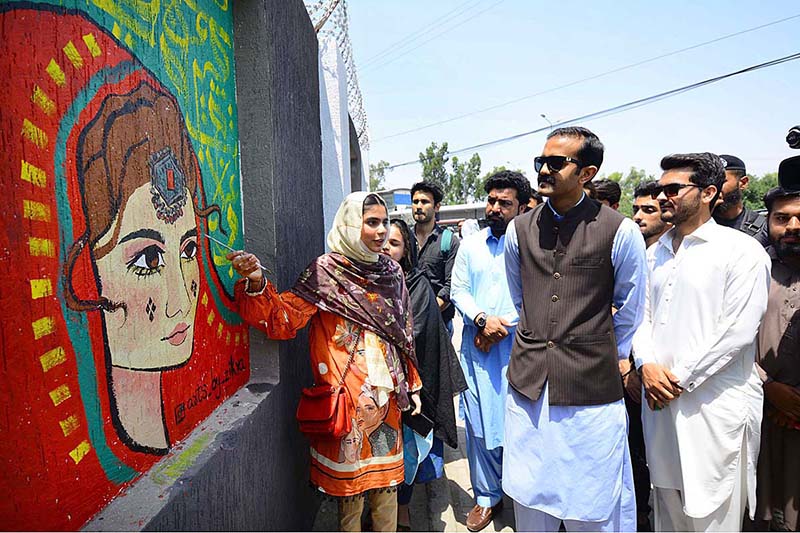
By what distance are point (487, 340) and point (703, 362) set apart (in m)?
1.09

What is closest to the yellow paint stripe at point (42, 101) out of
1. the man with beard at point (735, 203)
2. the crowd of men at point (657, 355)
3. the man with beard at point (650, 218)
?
the crowd of men at point (657, 355)

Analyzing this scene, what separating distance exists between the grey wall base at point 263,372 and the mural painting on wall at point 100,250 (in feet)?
0.34

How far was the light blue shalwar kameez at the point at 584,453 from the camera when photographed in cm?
201

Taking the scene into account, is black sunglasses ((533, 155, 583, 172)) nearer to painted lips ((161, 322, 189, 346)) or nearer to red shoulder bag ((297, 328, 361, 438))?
red shoulder bag ((297, 328, 361, 438))

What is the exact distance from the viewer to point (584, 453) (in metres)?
2.02

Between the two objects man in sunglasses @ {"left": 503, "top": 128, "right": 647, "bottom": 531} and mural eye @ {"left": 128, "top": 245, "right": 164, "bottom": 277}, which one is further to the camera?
man in sunglasses @ {"left": 503, "top": 128, "right": 647, "bottom": 531}

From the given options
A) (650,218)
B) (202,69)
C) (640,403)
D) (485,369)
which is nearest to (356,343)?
(485,369)

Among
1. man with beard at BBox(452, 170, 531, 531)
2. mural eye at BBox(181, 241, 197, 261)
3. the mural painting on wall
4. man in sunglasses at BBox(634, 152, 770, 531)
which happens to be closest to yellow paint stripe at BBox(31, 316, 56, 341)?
the mural painting on wall

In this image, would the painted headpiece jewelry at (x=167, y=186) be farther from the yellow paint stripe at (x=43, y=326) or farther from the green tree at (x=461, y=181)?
the green tree at (x=461, y=181)

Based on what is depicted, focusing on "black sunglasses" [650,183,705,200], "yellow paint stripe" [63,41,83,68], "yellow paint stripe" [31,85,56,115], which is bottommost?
"black sunglasses" [650,183,705,200]

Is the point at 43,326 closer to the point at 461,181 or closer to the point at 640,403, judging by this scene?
the point at 640,403

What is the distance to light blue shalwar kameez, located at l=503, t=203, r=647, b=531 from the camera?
6.60ft

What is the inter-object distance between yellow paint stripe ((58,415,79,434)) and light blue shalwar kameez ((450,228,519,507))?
211 centimetres

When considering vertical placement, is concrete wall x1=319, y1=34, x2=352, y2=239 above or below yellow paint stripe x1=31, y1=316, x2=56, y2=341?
above
